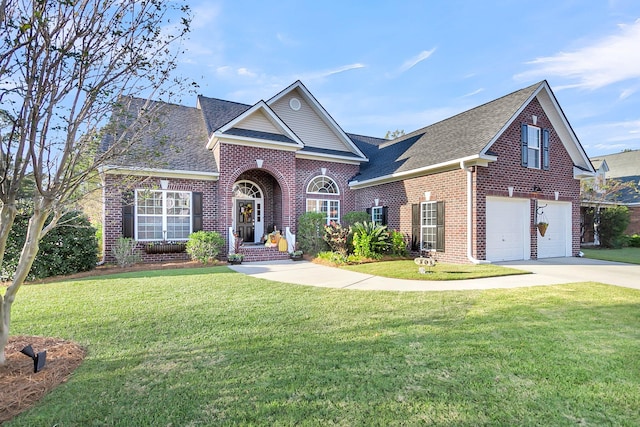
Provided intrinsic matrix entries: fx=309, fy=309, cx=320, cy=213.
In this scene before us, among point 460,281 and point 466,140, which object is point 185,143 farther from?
point 460,281

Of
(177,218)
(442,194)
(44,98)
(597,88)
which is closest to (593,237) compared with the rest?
(597,88)

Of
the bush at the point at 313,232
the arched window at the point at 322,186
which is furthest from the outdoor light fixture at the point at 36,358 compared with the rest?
the arched window at the point at 322,186

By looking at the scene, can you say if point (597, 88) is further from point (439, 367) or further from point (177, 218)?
point (177, 218)

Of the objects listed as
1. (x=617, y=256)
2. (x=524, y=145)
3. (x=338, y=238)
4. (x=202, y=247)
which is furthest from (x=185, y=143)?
(x=617, y=256)

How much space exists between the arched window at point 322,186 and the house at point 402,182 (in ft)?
0.19

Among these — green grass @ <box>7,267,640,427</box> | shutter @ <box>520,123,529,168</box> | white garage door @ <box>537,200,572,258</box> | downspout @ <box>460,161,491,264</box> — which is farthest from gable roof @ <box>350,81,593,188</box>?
green grass @ <box>7,267,640,427</box>

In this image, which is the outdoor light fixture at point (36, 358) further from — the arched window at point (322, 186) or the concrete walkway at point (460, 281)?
the arched window at point (322, 186)

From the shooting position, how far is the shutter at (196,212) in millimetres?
12094

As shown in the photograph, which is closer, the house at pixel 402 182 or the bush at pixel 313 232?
the house at pixel 402 182

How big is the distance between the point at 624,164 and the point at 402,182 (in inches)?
1007

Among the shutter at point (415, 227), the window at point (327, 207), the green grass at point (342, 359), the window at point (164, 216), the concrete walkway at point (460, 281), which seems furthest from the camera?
the window at point (327, 207)

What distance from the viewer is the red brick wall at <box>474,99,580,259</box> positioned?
10.5 meters

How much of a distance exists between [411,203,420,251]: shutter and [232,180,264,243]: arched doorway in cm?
736

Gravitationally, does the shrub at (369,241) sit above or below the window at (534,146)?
below
